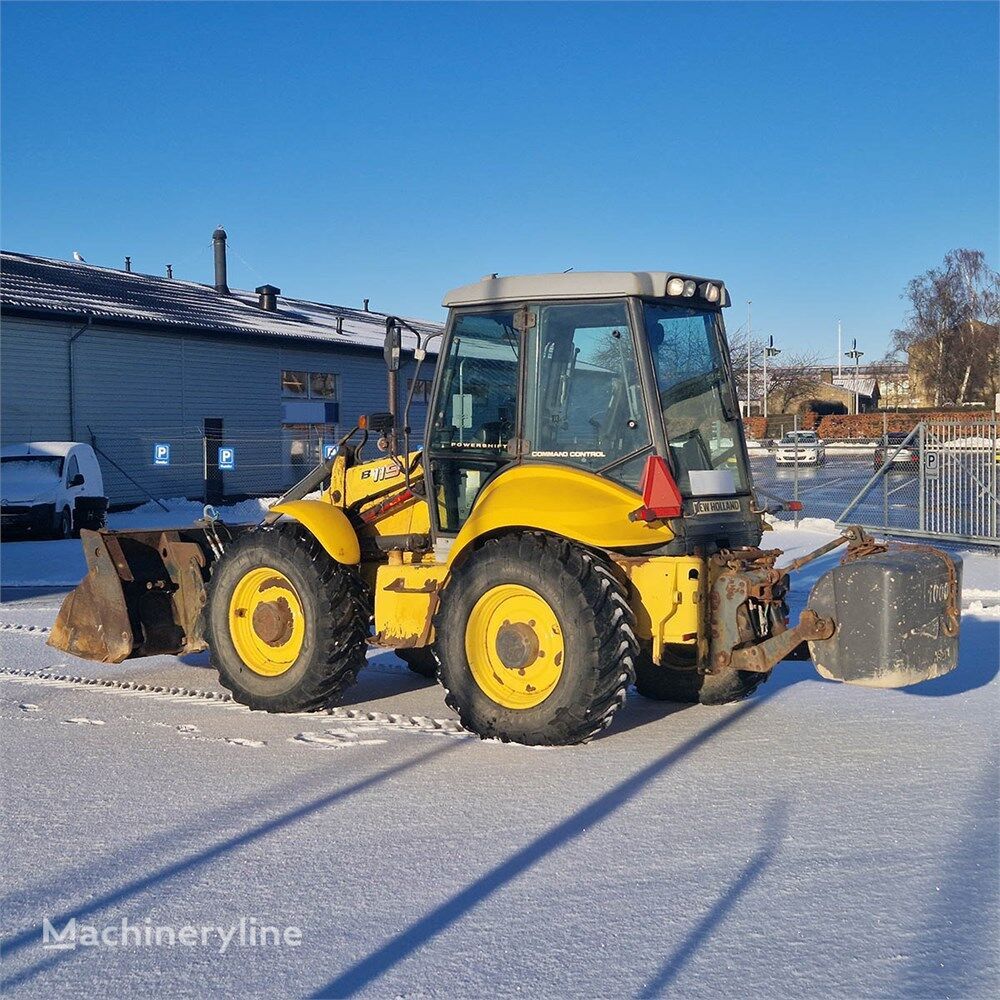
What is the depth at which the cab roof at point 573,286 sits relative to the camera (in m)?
7.05

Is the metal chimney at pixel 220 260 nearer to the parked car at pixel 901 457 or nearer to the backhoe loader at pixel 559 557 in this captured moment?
the parked car at pixel 901 457

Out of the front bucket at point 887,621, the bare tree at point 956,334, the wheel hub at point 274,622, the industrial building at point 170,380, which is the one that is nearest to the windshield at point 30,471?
the industrial building at point 170,380

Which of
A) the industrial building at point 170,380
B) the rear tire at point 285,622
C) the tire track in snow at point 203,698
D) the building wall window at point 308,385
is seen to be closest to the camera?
the tire track in snow at point 203,698

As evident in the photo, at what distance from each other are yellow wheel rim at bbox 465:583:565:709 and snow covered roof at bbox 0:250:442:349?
22.1 metres

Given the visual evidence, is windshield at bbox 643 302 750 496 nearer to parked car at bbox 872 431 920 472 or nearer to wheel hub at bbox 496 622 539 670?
wheel hub at bbox 496 622 539 670

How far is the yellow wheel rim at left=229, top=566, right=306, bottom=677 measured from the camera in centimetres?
802

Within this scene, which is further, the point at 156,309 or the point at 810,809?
the point at 156,309

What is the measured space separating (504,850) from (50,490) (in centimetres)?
1915

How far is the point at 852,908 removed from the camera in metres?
4.52

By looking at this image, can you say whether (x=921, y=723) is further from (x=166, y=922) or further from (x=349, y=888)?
(x=166, y=922)

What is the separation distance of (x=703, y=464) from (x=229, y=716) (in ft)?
11.0

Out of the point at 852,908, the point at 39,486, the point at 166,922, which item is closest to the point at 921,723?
the point at 852,908

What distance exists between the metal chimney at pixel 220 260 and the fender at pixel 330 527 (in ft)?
118

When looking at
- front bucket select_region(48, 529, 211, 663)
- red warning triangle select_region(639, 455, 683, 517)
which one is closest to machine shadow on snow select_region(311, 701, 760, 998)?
red warning triangle select_region(639, 455, 683, 517)
